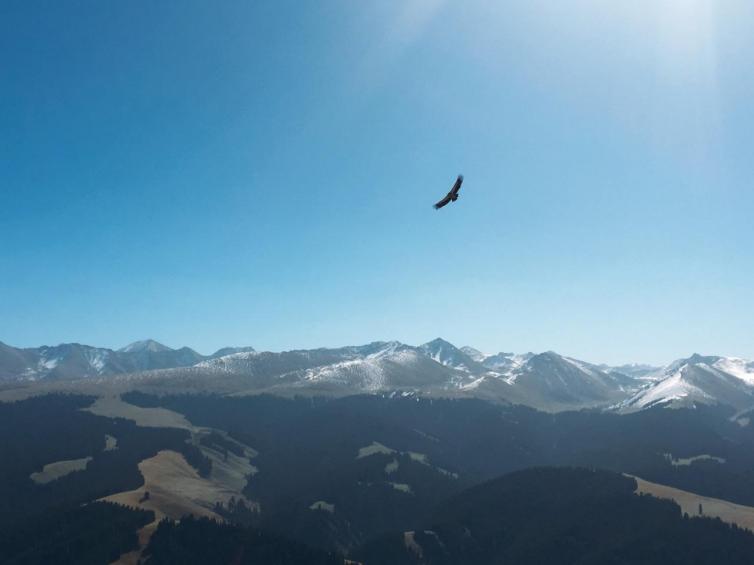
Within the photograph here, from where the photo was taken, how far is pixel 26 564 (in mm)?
199000

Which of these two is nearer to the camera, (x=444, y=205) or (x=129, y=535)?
(x=444, y=205)

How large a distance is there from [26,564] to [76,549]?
16.6 metres

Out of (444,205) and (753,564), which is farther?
(753,564)

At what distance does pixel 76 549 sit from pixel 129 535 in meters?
17.8

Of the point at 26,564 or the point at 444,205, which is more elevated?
the point at 444,205

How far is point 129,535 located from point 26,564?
113 feet

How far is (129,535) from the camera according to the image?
199 m

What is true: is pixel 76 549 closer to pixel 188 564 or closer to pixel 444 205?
pixel 188 564

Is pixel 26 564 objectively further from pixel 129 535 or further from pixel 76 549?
pixel 129 535

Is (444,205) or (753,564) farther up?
(444,205)

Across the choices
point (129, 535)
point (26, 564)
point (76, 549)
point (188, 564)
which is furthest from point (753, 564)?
point (26, 564)

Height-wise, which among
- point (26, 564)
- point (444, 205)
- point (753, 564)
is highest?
point (444, 205)

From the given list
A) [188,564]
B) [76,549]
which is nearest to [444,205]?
[188,564]

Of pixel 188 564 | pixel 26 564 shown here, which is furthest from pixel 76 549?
pixel 188 564
